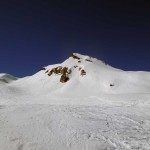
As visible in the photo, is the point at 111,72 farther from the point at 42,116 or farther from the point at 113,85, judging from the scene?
the point at 42,116

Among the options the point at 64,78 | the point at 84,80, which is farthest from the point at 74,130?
the point at 64,78

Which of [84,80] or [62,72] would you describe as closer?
[84,80]

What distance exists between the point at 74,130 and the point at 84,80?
40.2 m

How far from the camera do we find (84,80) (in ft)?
172

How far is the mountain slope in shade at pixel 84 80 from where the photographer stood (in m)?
45.1

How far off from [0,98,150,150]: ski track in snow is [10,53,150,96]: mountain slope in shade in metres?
27.3

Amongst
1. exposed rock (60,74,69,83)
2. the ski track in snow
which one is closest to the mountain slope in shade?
exposed rock (60,74,69,83)

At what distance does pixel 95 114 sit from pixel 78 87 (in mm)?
33133

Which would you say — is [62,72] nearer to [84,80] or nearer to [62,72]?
[62,72]

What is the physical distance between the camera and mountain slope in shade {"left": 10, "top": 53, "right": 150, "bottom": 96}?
45.1m

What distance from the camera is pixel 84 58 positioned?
6366 centimetres

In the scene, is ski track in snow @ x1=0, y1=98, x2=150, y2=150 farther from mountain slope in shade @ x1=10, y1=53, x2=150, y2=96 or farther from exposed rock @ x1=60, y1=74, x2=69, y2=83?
exposed rock @ x1=60, y1=74, x2=69, y2=83

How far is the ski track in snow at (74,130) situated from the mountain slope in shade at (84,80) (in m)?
27.3

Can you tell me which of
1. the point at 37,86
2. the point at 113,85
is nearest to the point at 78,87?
the point at 113,85
